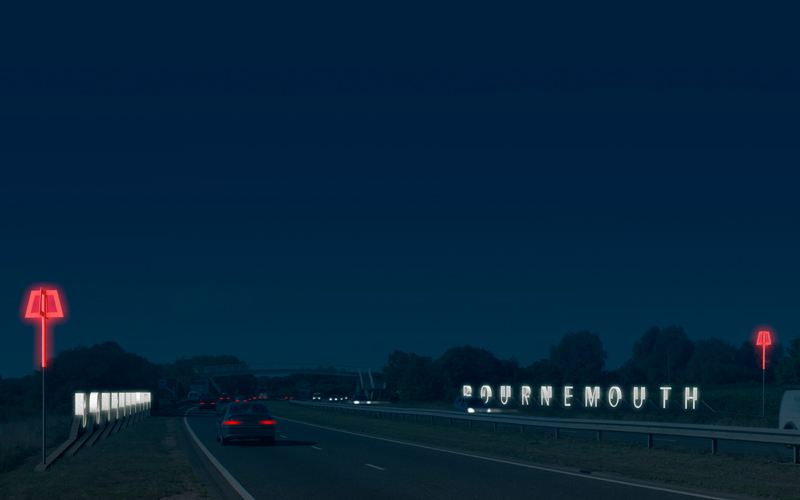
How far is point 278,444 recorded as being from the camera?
25812mm

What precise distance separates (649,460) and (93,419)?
60.4 feet

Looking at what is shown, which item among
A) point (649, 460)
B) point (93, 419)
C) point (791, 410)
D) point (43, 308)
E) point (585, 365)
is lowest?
point (585, 365)

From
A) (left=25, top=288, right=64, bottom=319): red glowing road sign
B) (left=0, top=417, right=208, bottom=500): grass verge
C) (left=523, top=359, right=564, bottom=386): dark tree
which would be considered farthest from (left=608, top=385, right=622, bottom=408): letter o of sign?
(left=523, top=359, right=564, bottom=386): dark tree

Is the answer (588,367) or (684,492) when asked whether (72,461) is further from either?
(588,367)

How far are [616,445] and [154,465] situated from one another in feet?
43.1

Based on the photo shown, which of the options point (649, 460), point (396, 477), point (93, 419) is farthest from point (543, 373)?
point (396, 477)

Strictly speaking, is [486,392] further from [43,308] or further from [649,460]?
[43,308]

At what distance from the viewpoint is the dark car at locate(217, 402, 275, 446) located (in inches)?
987

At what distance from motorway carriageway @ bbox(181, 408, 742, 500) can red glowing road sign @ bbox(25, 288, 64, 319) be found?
16.1 feet

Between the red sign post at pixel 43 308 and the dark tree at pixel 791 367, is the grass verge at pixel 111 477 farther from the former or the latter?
the dark tree at pixel 791 367

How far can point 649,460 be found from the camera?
62.3 feet

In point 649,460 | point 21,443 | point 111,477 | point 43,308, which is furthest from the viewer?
point 21,443

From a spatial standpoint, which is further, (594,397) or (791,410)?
(594,397)

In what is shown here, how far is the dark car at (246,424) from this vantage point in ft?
82.3
